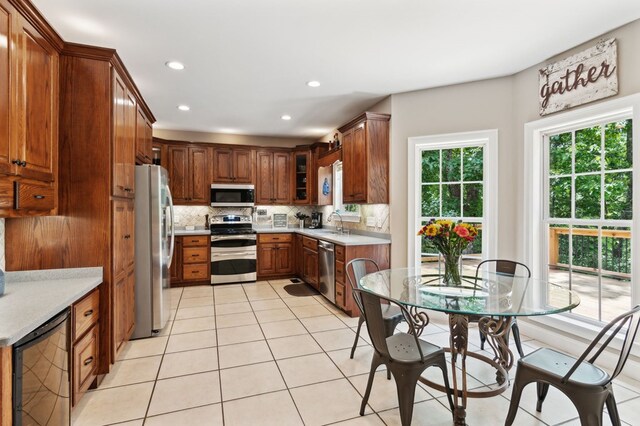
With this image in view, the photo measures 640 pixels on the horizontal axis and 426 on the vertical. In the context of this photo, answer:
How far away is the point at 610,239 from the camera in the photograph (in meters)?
2.62

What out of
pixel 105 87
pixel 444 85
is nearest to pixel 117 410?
pixel 105 87

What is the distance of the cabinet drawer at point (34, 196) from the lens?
184 centimetres

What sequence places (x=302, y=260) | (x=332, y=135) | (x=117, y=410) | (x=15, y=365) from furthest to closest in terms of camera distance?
(x=332, y=135) → (x=302, y=260) → (x=117, y=410) → (x=15, y=365)

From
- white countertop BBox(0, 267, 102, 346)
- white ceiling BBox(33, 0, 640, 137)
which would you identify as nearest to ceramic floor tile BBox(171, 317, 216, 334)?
white countertop BBox(0, 267, 102, 346)

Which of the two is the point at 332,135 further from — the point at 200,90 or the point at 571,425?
the point at 571,425

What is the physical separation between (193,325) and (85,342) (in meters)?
1.46

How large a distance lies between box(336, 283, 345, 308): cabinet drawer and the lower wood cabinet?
247cm

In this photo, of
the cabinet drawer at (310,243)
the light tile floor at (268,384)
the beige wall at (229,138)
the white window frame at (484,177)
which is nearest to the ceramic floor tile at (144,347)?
the light tile floor at (268,384)

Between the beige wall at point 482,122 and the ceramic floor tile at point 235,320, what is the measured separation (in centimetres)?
182

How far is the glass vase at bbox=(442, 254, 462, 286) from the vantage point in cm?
225

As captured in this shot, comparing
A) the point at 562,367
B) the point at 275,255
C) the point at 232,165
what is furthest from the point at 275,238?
the point at 562,367

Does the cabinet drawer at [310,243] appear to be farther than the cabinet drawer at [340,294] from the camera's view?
Yes

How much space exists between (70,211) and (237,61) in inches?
74.7

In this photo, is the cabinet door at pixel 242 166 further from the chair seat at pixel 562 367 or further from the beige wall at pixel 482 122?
the chair seat at pixel 562 367
